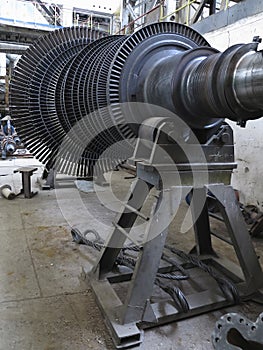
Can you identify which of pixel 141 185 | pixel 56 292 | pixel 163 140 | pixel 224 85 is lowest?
pixel 56 292

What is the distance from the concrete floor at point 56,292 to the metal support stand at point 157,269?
0.16ft

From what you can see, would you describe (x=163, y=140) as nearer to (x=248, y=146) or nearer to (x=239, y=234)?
(x=239, y=234)

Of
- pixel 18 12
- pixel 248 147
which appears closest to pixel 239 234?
pixel 248 147

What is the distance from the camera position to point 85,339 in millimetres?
1109

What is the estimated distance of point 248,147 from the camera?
2.46m

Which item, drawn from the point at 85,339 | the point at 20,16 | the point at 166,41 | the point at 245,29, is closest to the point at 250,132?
the point at 245,29

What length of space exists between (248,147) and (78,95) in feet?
5.11

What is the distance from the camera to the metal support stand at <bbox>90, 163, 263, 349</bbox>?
1.12 meters

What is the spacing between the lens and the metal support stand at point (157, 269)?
112 cm

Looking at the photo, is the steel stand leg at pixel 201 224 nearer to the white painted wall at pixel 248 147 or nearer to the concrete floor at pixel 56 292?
the concrete floor at pixel 56 292

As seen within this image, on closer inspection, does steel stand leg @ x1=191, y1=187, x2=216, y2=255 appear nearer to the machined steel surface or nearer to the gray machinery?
the gray machinery

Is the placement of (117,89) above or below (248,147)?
above

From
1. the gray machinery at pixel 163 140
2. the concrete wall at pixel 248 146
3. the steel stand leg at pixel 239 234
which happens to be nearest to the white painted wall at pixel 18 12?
the concrete wall at pixel 248 146

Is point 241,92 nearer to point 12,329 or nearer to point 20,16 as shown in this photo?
point 12,329
